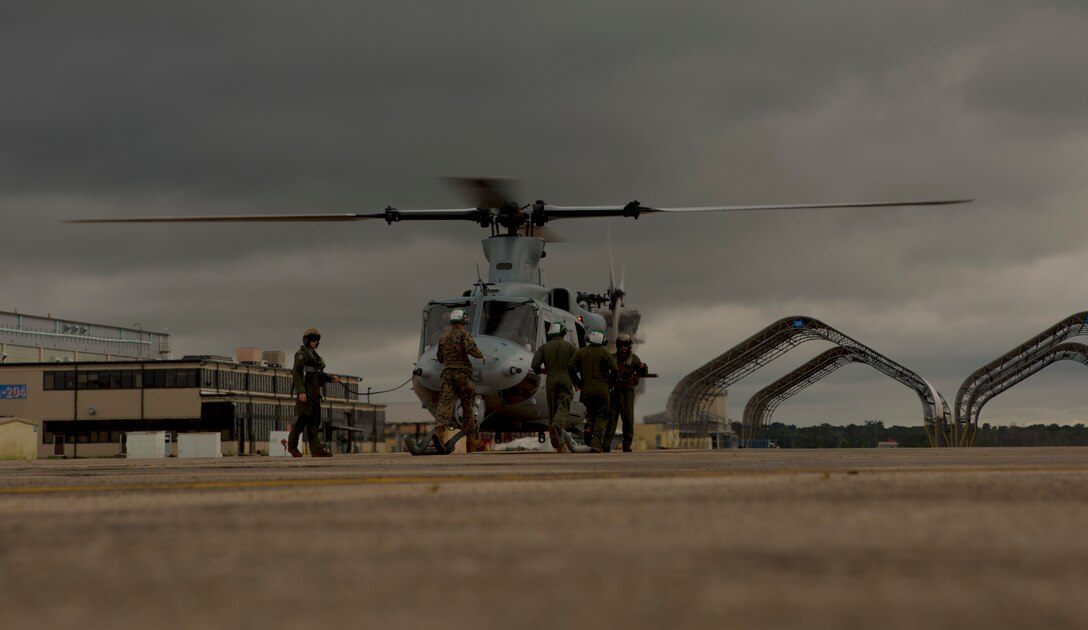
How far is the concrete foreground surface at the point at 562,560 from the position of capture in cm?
170

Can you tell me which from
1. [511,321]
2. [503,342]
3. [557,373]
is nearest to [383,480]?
[557,373]

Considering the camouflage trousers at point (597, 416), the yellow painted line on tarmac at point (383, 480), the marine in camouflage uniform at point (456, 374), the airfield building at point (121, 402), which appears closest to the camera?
the yellow painted line on tarmac at point (383, 480)

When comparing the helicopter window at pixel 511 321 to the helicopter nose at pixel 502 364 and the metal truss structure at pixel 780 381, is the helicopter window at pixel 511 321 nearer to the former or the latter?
the helicopter nose at pixel 502 364

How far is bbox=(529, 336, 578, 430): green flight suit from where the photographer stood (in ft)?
53.1

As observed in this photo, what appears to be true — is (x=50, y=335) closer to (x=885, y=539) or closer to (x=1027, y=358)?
(x=1027, y=358)

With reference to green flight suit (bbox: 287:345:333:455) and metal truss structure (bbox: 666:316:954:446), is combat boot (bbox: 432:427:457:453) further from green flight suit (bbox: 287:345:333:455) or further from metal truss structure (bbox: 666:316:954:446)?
metal truss structure (bbox: 666:316:954:446)

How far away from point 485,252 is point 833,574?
18.4 metres

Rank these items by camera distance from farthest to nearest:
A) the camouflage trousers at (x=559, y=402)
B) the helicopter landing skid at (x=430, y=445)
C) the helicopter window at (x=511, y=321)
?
1. the helicopter window at (x=511, y=321)
2. the camouflage trousers at (x=559, y=402)
3. the helicopter landing skid at (x=430, y=445)

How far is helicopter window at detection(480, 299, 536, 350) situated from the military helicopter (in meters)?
0.01

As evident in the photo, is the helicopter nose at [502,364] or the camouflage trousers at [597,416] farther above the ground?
the helicopter nose at [502,364]

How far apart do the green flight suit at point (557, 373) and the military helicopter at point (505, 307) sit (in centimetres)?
37

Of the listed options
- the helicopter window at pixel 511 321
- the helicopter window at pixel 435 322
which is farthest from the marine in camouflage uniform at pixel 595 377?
the helicopter window at pixel 435 322

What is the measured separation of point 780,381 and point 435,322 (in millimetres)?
38817

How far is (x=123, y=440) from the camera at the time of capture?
3014 inches
